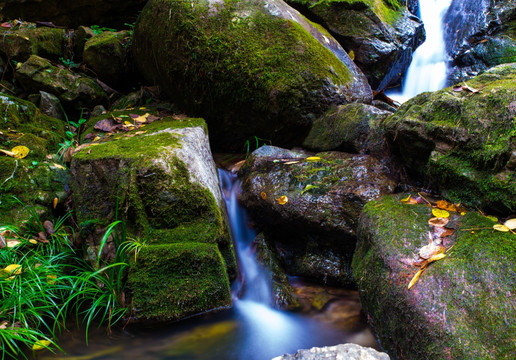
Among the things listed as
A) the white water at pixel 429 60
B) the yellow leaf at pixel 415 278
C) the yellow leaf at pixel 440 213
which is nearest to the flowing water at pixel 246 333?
the yellow leaf at pixel 415 278

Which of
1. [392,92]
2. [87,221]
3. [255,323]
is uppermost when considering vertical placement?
[392,92]

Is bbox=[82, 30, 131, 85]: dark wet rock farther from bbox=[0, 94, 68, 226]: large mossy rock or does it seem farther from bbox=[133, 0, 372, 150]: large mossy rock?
bbox=[0, 94, 68, 226]: large mossy rock

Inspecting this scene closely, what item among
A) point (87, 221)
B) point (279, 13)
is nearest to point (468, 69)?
point (279, 13)

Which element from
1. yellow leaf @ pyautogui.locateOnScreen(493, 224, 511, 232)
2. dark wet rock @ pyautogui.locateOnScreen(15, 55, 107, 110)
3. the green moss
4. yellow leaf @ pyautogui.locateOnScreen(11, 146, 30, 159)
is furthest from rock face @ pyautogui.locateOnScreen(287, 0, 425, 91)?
yellow leaf @ pyautogui.locateOnScreen(11, 146, 30, 159)

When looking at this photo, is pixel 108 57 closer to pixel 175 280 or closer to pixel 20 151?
pixel 20 151

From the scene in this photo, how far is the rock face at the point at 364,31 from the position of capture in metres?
5.77

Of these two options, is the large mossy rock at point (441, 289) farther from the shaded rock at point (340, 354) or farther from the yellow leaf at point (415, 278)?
the shaded rock at point (340, 354)

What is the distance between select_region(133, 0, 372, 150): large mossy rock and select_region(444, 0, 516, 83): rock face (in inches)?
157

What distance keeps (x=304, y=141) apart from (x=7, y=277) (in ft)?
11.5

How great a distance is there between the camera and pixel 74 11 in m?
6.67

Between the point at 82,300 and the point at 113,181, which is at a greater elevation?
the point at 113,181

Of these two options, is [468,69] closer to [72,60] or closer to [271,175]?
[271,175]

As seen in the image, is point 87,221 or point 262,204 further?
point 262,204

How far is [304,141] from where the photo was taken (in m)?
4.51
